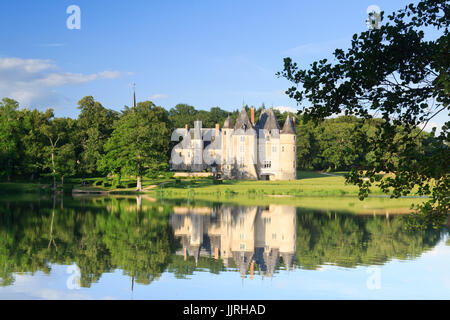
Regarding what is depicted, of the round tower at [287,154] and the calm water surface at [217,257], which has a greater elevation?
the round tower at [287,154]

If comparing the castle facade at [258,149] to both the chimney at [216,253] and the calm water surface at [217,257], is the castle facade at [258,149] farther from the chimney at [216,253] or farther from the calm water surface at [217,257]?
the chimney at [216,253]

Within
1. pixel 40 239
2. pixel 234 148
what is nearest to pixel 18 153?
pixel 234 148

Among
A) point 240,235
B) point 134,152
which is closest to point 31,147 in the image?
point 134,152

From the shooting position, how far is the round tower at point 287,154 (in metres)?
70.6

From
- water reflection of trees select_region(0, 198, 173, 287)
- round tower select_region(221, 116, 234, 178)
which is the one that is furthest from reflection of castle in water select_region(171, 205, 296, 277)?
round tower select_region(221, 116, 234, 178)

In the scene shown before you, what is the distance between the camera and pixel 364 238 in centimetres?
2170

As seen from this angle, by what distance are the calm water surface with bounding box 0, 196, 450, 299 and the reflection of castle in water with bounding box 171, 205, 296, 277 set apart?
0.05 metres

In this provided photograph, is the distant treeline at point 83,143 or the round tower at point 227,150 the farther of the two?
the round tower at point 227,150

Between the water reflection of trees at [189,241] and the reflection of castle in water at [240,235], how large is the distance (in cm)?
4

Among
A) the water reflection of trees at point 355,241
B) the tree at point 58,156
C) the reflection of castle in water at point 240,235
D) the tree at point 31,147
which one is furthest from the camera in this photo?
the tree at point 31,147

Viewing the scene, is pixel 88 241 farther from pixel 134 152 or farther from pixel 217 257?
pixel 134 152

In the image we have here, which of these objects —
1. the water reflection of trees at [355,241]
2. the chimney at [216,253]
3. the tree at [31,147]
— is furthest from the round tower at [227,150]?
the chimney at [216,253]

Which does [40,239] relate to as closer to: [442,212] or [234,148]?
[442,212]

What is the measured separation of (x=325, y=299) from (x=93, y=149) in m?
53.9
